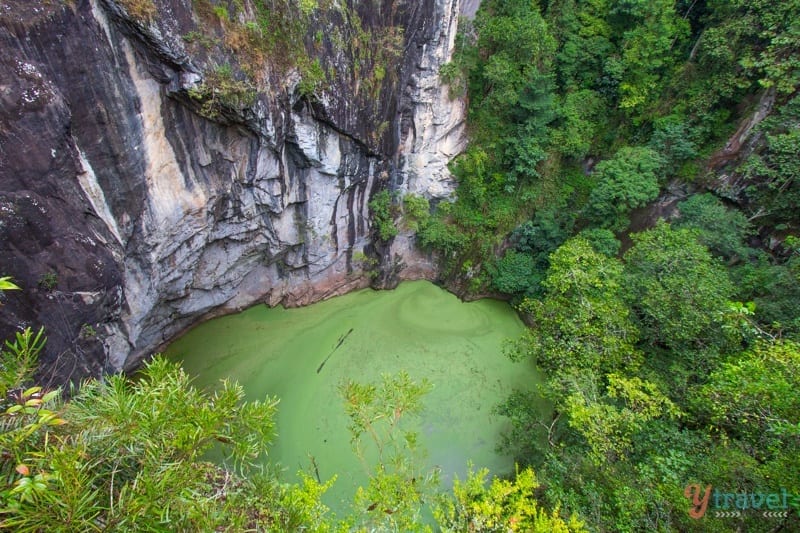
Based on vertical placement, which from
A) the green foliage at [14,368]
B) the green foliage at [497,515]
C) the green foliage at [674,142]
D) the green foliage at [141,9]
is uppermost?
the green foliage at [141,9]

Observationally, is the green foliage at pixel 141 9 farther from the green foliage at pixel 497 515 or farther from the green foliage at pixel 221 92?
the green foliage at pixel 497 515

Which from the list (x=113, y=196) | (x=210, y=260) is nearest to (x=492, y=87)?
(x=210, y=260)

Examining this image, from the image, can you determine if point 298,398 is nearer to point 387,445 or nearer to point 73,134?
point 387,445

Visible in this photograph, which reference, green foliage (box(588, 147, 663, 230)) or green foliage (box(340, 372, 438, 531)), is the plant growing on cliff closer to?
green foliage (box(340, 372, 438, 531))

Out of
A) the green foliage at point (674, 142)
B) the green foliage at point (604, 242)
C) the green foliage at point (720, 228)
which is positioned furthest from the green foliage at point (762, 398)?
the green foliage at point (674, 142)

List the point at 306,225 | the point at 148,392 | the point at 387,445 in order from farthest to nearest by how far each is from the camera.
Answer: the point at 306,225 → the point at 387,445 → the point at 148,392
